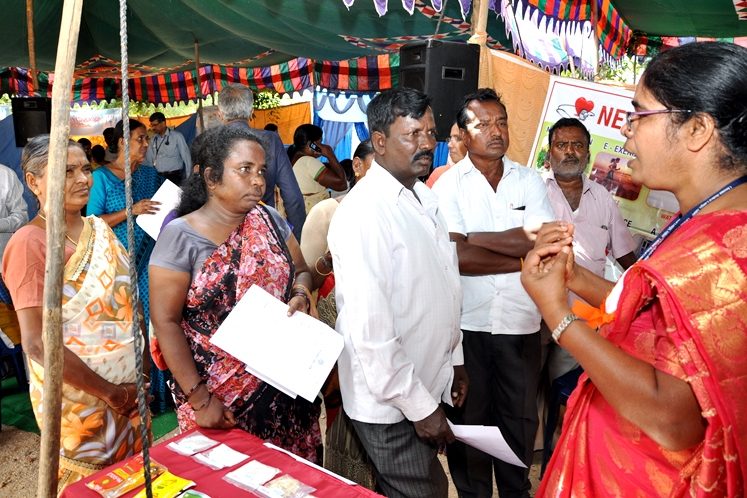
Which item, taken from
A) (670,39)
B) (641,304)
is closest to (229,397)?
(641,304)

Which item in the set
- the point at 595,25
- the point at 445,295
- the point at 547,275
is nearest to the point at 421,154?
the point at 445,295

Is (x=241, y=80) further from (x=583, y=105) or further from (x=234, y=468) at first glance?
(x=234, y=468)

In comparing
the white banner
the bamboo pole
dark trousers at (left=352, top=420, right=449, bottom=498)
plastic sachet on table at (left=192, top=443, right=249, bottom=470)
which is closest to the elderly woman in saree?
plastic sachet on table at (left=192, top=443, right=249, bottom=470)

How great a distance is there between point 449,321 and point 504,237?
2.50 ft

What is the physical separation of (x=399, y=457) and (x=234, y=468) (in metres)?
0.67

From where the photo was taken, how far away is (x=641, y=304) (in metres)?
1.17

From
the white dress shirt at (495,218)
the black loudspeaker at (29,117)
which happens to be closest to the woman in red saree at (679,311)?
the white dress shirt at (495,218)

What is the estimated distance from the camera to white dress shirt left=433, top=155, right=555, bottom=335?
274 centimetres

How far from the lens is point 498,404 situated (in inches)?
113

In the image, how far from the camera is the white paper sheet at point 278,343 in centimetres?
179

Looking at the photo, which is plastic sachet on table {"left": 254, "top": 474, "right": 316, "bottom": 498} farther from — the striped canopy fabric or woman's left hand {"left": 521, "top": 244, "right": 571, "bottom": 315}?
the striped canopy fabric

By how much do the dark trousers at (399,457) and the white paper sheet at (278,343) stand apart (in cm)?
32

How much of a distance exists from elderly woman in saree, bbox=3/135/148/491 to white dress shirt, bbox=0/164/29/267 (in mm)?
2086

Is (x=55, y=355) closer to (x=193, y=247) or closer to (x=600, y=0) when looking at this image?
(x=193, y=247)
